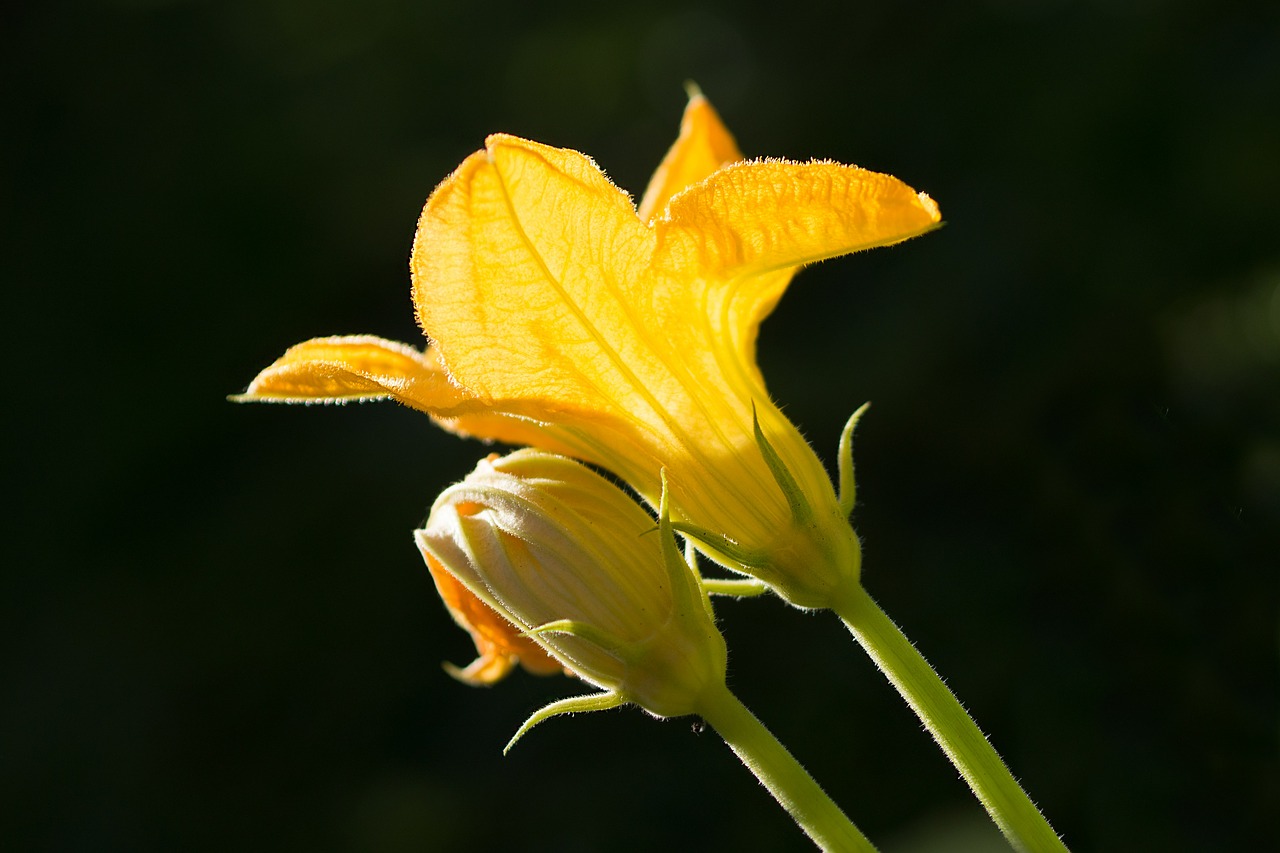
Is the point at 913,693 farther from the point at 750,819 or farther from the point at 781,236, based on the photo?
the point at 750,819

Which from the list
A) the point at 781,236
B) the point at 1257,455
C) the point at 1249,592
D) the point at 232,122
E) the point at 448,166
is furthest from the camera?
the point at 232,122

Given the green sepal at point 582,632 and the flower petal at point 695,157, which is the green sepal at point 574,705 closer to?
the green sepal at point 582,632

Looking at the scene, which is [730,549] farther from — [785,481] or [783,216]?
[783,216]

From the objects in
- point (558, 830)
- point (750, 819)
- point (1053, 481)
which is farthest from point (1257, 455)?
point (558, 830)

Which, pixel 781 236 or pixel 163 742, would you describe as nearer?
pixel 781 236

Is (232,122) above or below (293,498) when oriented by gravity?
above

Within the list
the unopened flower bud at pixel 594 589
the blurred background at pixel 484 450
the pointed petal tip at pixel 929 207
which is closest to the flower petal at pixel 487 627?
the unopened flower bud at pixel 594 589

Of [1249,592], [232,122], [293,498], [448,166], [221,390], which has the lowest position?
[1249,592]
